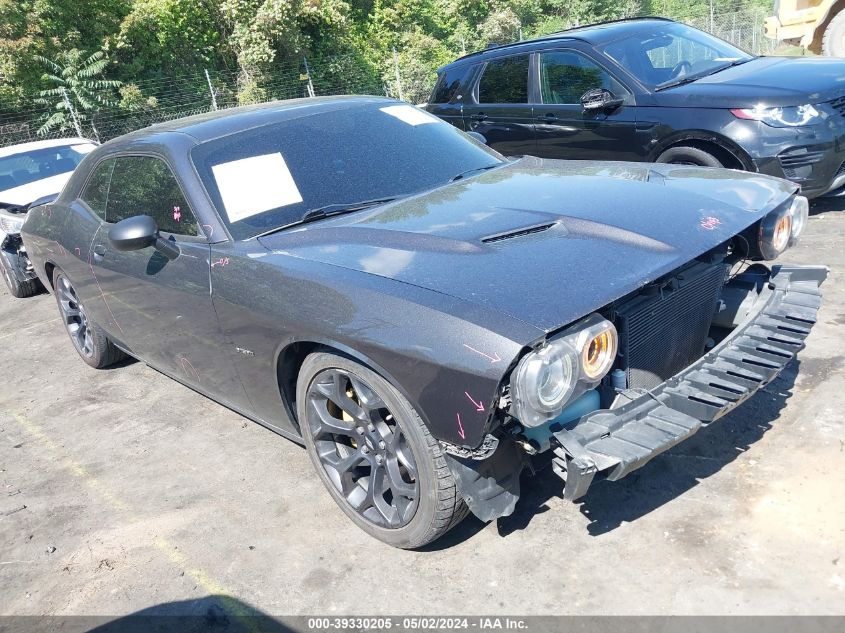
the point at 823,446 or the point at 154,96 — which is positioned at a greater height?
the point at 154,96

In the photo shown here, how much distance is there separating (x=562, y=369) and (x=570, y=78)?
4831mm

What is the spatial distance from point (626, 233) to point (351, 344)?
1062mm

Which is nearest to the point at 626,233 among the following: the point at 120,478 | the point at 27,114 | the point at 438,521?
the point at 438,521

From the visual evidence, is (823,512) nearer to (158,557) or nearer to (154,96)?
(158,557)

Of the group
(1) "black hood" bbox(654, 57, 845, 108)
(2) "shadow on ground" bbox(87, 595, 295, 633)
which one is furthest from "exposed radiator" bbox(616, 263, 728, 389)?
(1) "black hood" bbox(654, 57, 845, 108)

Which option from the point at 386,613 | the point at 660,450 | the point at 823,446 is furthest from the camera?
the point at 823,446

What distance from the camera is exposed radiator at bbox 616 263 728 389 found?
246cm

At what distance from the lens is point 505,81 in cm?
685

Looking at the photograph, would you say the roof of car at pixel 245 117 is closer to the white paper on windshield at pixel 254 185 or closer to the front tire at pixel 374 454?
the white paper on windshield at pixel 254 185

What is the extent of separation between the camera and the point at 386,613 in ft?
7.95

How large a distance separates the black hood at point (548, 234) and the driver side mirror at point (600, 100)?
265cm

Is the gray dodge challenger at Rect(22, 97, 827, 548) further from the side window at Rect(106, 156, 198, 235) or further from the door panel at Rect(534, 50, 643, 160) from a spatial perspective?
the door panel at Rect(534, 50, 643, 160)

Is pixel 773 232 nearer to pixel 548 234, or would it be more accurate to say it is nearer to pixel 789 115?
pixel 548 234

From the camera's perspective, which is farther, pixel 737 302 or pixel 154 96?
pixel 154 96
